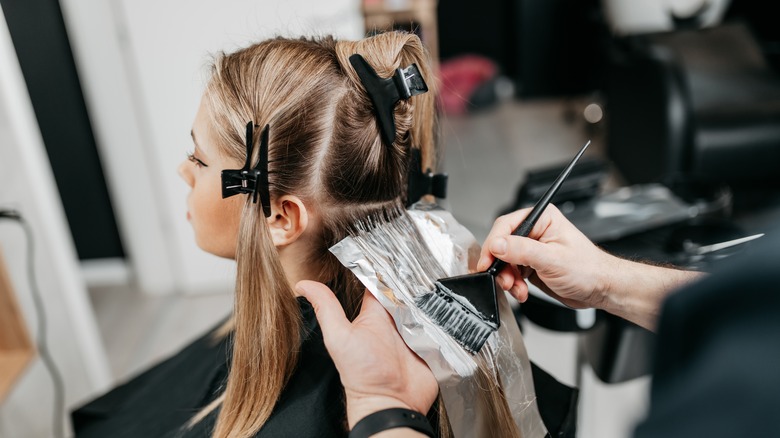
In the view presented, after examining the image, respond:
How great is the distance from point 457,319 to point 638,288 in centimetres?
27

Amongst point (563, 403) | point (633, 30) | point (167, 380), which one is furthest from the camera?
point (633, 30)

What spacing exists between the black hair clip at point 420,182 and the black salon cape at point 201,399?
24cm

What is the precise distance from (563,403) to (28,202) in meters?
1.23

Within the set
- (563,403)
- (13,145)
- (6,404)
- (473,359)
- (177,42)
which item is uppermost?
(177,42)

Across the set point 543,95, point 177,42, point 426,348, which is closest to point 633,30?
point 543,95

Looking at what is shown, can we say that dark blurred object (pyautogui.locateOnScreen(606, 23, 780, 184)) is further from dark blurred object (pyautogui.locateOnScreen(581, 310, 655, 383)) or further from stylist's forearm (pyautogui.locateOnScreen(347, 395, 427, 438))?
stylist's forearm (pyautogui.locateOnScreen(347, 395, 427, 438))

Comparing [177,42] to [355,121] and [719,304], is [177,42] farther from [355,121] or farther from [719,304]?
[719,304]

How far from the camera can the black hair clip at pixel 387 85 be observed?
771mm

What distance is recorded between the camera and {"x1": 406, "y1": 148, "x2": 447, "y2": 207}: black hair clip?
894mm

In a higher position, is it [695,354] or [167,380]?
[695,354]

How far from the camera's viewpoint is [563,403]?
901 millimetres

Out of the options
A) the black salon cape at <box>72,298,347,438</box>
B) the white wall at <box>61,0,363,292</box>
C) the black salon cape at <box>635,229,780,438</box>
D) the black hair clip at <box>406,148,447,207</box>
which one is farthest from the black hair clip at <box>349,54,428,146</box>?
the white wall at <box>61,0,363,292</box>

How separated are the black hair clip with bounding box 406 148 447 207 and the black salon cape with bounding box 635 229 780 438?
1.97 ft

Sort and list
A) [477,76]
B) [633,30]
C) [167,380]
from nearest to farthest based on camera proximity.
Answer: [167,380]
[633,30]
[477,76]
